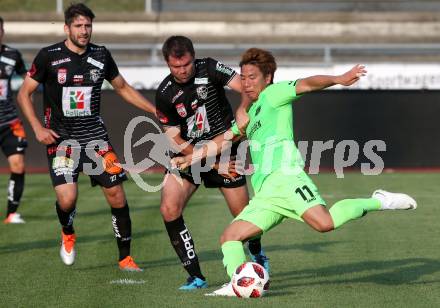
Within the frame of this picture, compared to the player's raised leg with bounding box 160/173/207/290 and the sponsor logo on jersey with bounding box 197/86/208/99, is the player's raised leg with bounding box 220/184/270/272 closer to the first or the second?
the player's raised leg with bounding box 160/173/207/290

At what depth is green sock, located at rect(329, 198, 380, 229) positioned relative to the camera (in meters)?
7.41

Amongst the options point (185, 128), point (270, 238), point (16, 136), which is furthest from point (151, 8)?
point (185, 128)

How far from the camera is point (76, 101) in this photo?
30.0ft

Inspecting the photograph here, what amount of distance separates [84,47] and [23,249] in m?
2.72

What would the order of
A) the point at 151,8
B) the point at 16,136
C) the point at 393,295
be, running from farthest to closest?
the point at 151,8 → the point at 16,136 → the point at 393,295

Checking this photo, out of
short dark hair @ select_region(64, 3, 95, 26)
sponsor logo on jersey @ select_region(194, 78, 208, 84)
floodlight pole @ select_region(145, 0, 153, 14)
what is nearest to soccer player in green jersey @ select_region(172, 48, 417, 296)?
sponsor logo on jersey @ select_region(194, 78, 208, 84)

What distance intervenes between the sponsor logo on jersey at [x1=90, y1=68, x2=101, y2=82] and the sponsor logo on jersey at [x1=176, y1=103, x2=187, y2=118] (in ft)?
3.93

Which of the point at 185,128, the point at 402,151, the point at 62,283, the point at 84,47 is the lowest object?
the point at 402,151

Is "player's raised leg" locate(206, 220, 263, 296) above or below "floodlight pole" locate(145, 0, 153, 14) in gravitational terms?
below

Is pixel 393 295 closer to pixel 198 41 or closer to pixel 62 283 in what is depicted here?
pixel 62 283

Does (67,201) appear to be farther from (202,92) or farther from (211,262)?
(202,92)

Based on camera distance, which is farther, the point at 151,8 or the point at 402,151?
the point at 151,8

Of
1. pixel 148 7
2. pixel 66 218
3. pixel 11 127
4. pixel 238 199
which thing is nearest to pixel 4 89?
pixel 11 127

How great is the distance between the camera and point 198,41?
26.0 m
